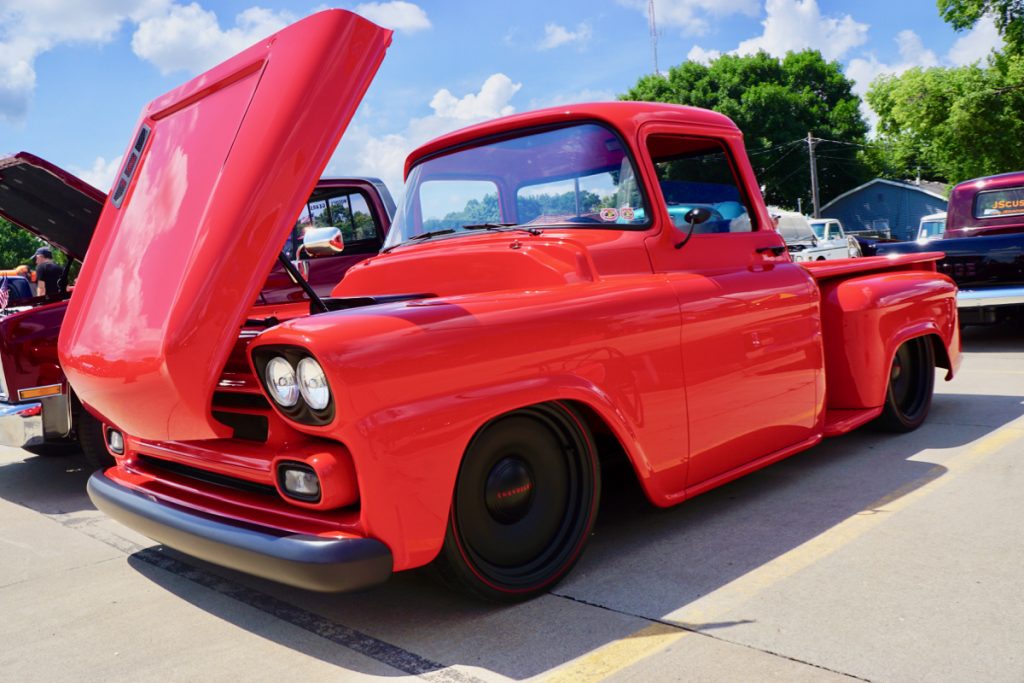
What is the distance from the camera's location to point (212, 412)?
3.05 m

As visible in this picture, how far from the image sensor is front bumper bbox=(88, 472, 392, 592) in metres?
2.49

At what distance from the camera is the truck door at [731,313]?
3.59 metres

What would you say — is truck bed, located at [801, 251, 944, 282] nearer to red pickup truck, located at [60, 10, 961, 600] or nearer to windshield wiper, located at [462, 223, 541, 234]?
red pickup truck, located at [60, 10, 961, 600]

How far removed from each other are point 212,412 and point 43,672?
963mm

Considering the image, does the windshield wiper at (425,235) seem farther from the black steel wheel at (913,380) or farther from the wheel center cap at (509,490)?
the black steel wheel at (913,380)

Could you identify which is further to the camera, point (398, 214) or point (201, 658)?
point (398, 214)

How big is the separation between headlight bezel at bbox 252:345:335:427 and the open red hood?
0.47ft

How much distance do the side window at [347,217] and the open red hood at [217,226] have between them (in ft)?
10.4

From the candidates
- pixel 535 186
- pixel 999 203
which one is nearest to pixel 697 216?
pixel 535 186

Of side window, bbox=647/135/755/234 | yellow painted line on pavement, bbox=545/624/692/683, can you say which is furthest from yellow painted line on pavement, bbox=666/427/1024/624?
side window, bbox=647/135/755/234

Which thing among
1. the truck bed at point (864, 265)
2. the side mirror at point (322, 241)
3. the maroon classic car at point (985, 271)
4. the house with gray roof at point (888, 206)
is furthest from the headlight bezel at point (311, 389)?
the house with gray roof at point (888, 206)

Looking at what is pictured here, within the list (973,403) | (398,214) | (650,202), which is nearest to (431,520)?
(650,202)

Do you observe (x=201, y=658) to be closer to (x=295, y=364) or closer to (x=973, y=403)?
(x=295, y=364)

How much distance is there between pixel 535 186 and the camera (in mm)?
3949
